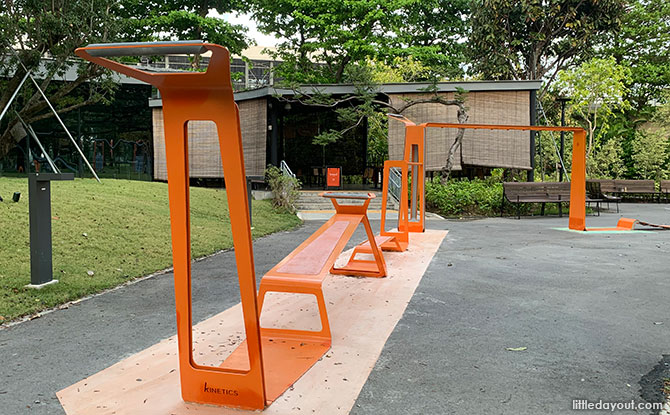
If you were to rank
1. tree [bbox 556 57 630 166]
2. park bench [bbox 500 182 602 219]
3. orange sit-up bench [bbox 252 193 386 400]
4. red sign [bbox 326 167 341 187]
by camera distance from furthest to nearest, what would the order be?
tree [bbox 556 57 630 166]
red sign [bbox 326 167 341 187]
park bench [bbox 500 182 602 219]
orange sit-up bench [bbox 252 193 386 400]

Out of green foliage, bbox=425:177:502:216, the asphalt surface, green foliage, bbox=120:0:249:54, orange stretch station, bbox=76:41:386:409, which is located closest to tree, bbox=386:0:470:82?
green foliage, bbox=120:0:249:54

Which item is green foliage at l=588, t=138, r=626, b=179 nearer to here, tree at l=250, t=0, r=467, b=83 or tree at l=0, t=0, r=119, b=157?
tree at l=250, t=0, r=467, b=83

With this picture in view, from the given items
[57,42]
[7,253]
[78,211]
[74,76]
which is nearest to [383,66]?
[74,76]

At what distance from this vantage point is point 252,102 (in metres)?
19.5

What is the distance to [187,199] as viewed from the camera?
115 inches

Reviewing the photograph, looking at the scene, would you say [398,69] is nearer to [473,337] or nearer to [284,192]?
[284,192]

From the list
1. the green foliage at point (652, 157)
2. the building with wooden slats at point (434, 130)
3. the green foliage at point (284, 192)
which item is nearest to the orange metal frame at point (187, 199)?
the green foliage at point (284, 192)

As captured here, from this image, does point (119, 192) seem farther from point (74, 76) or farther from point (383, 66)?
point (383, 66)

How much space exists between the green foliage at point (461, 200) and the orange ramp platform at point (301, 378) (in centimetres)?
1018

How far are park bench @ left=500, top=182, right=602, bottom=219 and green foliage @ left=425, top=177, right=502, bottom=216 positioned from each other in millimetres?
405

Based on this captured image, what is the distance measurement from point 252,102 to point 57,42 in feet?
21.2

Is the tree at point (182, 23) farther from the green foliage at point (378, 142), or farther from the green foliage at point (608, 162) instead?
the green foliage at point (608, 162)

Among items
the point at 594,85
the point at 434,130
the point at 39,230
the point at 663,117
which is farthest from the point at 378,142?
the point at 39,230

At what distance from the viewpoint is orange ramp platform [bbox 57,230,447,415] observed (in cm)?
306
